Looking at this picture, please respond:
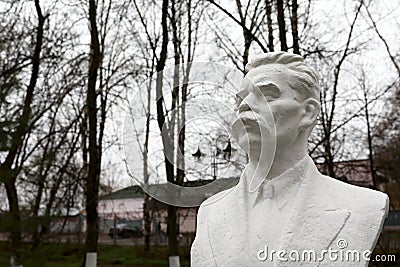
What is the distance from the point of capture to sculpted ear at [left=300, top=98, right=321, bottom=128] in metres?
2.82

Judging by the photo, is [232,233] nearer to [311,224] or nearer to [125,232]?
[311,224]

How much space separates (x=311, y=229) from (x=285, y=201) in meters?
0.22

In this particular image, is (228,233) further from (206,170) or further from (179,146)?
(179,146)

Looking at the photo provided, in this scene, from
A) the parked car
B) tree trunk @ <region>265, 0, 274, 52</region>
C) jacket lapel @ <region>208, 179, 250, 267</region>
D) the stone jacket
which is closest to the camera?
the stone jacket

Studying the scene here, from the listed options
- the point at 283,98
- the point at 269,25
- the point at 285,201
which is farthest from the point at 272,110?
the point at 269,25

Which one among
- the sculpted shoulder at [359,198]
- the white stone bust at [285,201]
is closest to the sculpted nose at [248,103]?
the white stone bust at [285,201]

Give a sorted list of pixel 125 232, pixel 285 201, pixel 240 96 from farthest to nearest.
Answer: pixel 125 232 < pixel 240 96 < pixel 285 201

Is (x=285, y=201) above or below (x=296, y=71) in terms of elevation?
below

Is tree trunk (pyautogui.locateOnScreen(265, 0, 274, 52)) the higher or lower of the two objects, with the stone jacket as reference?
higher

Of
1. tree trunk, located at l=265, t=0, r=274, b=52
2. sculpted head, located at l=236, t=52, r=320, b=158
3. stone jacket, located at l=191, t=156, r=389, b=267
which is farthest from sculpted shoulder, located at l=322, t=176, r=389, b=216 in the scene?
tree trunk, located at l=265, t=0, r=274, b=52

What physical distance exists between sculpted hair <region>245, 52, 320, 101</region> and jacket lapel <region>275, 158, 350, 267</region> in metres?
0.50

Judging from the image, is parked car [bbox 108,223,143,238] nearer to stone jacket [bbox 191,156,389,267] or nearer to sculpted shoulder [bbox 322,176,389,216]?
stone jacket [bbox 191,156,389,267]

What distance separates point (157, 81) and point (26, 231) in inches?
55.9

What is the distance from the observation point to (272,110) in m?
2.77
